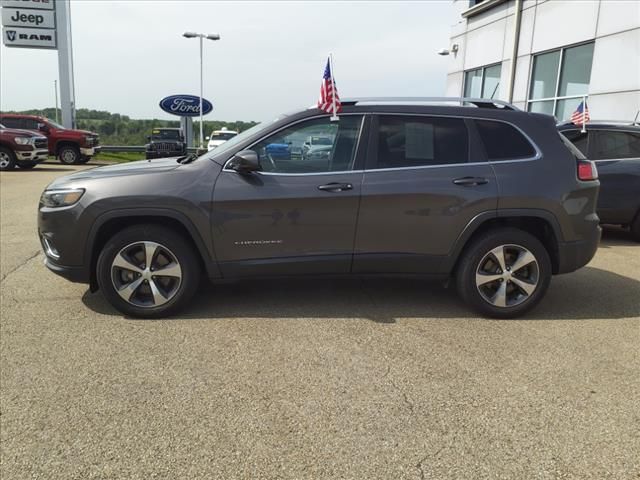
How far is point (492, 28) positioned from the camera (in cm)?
1780

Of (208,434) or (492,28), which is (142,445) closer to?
(208,434)

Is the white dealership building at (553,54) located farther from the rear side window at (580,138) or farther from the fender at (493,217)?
the fender at (493,217)

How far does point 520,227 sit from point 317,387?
7.97ft

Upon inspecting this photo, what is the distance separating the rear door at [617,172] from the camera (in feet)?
24.0

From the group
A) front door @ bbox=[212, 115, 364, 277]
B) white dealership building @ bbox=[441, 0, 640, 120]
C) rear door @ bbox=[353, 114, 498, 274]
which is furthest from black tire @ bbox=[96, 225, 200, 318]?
white dealership building @ bbox=[441, 0, 640, 120]

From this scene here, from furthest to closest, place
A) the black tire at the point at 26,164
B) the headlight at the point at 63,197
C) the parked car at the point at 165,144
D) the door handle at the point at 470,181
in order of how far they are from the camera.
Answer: the parked car at the point at 165,144
the black tire at the point at 26,164
the door handle at the point at 470,181
the headlight at the point at 63,197

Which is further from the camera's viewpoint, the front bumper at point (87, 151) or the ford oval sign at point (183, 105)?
the ford oval sign at point (183, 105)

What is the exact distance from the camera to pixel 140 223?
4148mm

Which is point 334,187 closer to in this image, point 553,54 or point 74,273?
point 74,273

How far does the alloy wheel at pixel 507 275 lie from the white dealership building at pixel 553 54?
914 cm

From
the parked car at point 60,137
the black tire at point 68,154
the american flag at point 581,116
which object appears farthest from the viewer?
the black tire at point 68,154

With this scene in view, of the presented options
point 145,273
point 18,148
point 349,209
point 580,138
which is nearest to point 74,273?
point 145,273

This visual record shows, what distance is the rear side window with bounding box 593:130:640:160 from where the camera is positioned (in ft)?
24.4

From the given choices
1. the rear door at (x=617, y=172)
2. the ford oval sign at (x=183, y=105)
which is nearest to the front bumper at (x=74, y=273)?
the rear door at (x=617, y=172)
